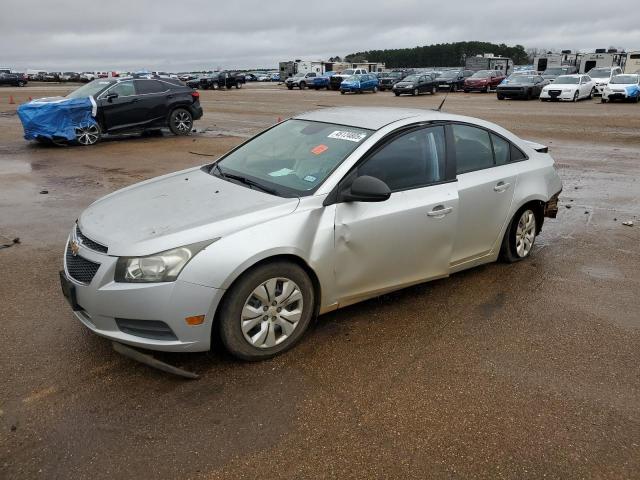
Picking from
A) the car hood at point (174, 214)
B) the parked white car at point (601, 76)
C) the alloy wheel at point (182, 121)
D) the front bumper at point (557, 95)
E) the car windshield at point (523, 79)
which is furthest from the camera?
the parked white car at point (601, 76)

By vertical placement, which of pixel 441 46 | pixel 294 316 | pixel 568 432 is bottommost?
pixel 568 432

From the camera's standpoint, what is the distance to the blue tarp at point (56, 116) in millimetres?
13109

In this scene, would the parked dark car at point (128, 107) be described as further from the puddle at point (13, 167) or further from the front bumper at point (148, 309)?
the front bumper at point (148, 309)

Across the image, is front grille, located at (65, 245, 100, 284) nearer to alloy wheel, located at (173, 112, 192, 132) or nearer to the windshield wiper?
the windshield wiper

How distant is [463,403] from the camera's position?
3.17 m

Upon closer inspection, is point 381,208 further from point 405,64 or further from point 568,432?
point 405,64

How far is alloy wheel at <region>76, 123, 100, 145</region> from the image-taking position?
13612 millimetres

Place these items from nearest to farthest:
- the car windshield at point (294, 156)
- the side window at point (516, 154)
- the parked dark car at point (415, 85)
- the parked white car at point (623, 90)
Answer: the car windshield at point (294, 156) < the side window at point (516, 154) < the parked white car at point (623, 90) < the parked dark car at point (415, 85)

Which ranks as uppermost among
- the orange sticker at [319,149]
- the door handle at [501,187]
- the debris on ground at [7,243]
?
the orange sticker at [319,149]

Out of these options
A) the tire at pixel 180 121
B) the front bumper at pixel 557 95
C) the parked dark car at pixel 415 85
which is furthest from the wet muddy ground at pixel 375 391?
the parked dark car at pixel 415 85

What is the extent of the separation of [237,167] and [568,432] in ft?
10.0

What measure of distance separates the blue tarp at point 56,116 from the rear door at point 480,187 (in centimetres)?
1150

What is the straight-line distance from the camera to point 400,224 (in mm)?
3977

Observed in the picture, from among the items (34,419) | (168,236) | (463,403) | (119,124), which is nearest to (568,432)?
(463,403)
